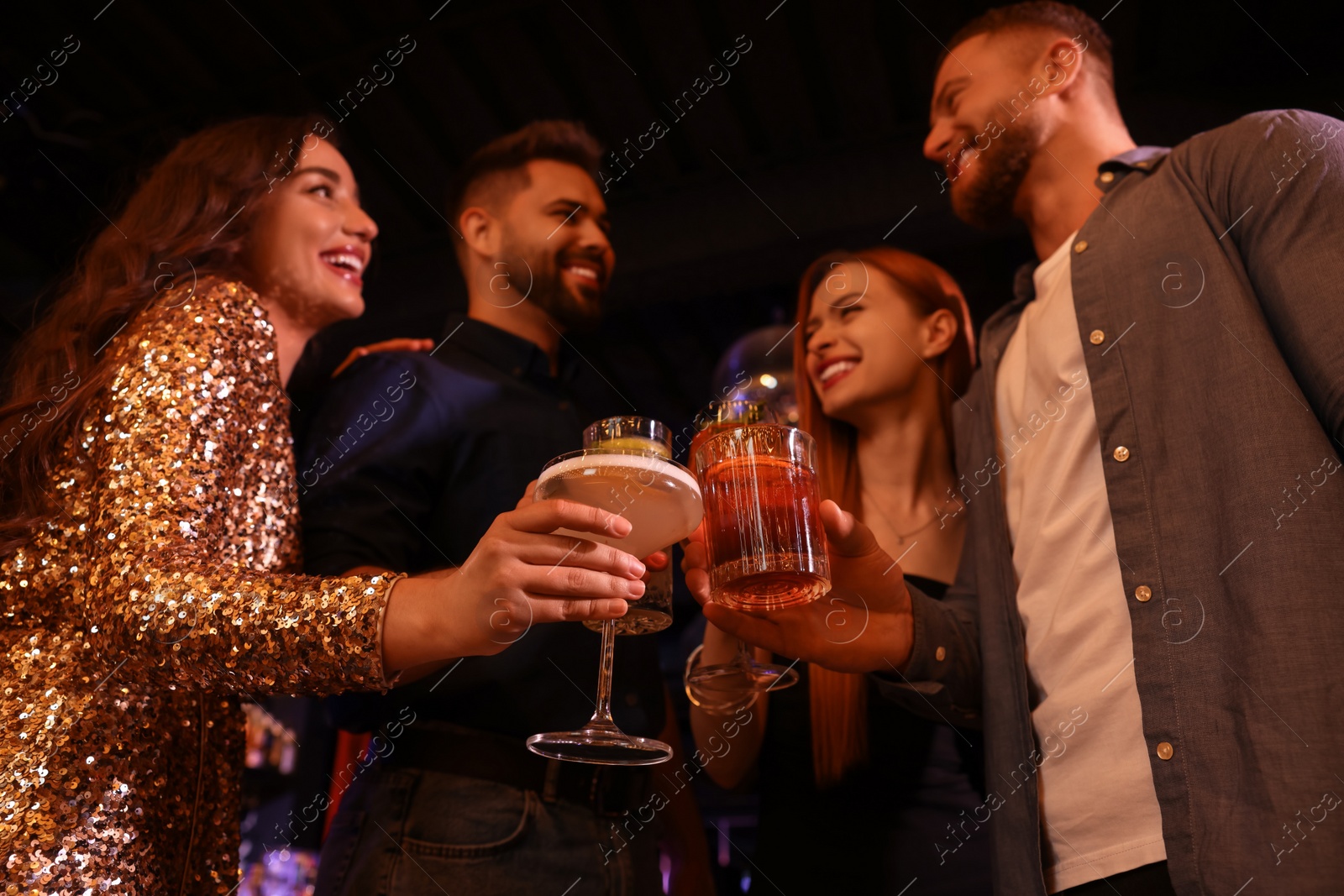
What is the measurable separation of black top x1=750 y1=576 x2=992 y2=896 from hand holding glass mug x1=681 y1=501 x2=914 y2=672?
0.42 meters

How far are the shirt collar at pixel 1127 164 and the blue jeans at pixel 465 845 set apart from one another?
4.84ft

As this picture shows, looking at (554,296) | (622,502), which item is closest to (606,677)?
(622,502)

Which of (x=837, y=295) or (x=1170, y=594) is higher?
(x=837, y=295)

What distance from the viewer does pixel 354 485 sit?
1.66 m

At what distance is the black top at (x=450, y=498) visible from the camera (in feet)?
5.08

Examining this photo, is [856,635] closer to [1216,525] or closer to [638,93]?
[1216,525]

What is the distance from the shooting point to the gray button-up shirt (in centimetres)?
105

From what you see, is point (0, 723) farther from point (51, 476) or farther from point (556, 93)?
point (556, 93)

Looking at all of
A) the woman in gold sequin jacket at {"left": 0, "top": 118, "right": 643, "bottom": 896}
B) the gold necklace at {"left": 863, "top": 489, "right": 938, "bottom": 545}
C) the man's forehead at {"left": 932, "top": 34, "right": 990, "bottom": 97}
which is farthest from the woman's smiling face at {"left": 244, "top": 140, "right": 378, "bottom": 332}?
the man's forehead at {"left": 932, "top": 34, "right": 990, "bottom": 97}

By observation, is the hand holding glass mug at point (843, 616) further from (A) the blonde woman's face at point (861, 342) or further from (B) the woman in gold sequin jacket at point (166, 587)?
(A) the blonde woman's face at point (861, 342)

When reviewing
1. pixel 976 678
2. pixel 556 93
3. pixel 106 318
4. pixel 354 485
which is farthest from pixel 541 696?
pixel 556 93

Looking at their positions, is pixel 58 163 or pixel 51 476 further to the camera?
pixel 58 163

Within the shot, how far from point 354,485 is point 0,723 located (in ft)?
2.11

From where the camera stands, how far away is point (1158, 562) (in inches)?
49.3
